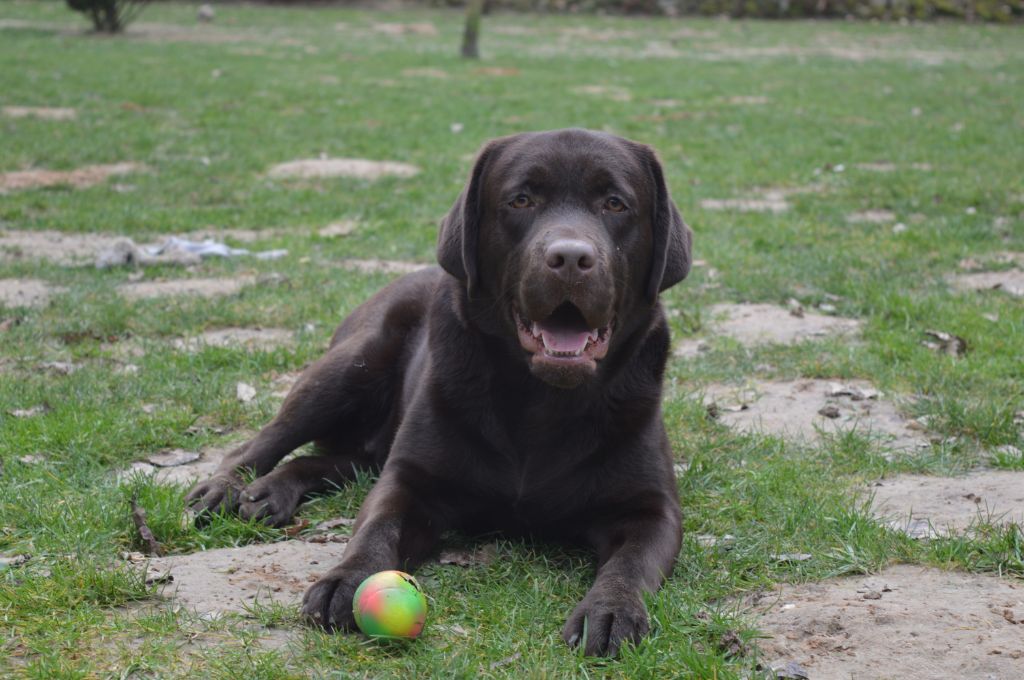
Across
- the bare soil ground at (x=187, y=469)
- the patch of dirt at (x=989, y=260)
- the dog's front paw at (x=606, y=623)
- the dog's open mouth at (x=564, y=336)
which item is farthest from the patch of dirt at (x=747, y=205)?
the dog's front paw at (x=606, y=623)

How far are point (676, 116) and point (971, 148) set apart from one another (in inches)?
165

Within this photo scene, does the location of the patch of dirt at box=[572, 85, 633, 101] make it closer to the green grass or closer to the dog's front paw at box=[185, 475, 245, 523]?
the green grass

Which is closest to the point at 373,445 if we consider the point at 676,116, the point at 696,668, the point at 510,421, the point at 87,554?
the point at 510,421

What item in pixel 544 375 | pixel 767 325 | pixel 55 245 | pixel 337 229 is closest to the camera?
pixel 544 375

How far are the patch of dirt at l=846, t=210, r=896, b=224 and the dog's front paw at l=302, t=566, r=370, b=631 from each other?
6.90 meters

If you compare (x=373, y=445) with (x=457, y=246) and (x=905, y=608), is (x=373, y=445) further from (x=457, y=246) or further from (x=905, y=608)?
(x=905, y=608)

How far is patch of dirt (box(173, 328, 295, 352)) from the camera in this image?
19.6ft

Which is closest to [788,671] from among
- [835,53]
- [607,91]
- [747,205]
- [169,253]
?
[169,253]

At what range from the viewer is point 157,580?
3320 millimetres

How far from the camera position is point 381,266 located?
7.77 metres

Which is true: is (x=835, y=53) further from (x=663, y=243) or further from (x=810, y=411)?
(x=663, y=243)

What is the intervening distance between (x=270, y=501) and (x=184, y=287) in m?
3.51

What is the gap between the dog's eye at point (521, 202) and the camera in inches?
146

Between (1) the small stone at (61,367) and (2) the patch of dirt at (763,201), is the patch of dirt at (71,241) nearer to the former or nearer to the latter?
(1) the small stone at (61,367)
